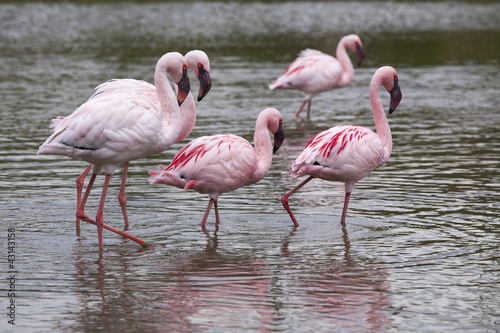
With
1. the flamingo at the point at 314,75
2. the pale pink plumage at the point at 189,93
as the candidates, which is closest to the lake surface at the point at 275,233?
the pale pink plumage at the point at 189,93

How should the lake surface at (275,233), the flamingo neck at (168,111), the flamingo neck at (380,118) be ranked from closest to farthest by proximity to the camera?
the lake surface at (275,233), the flamingo neck at (168,111), the flamingo neck at (380,118)

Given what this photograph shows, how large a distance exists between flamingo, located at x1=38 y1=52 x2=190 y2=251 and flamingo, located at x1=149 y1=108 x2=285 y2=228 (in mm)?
460

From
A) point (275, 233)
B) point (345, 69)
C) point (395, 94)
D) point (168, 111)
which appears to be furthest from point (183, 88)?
point (345, 69)

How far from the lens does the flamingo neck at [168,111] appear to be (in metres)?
7.42

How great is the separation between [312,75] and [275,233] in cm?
775

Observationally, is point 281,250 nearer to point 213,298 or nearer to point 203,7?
point 213,298

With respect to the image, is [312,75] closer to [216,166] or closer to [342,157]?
[342,157]

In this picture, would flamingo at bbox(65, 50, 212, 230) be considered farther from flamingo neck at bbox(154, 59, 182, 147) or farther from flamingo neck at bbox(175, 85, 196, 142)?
flamingo neck at bbox(154, 59, 182, 147)

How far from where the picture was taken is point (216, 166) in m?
7.76

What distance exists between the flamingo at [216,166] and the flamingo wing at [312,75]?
23.1 feet

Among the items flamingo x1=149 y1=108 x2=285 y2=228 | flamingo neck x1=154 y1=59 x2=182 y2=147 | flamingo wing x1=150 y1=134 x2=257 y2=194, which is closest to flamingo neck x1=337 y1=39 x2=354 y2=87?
flamingo x1=149 y1=108 x2=285 y2=228

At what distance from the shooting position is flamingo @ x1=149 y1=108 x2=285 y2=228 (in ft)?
25.5

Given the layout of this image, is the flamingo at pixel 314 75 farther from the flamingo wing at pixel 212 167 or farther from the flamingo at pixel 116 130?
the flamingo at pixel 116 130

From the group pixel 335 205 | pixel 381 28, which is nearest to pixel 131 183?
pixel 335 205
